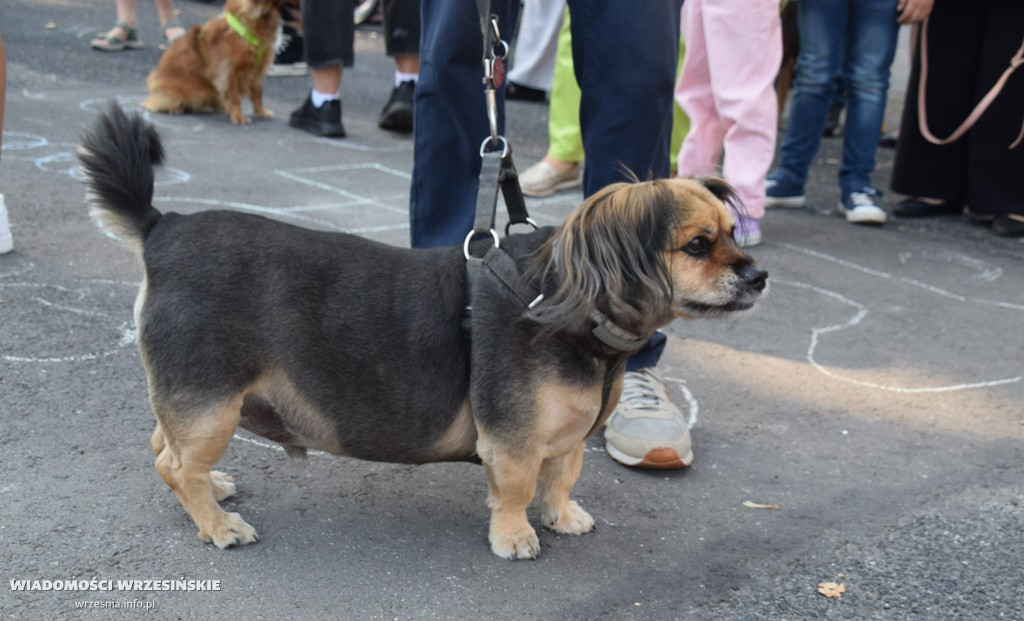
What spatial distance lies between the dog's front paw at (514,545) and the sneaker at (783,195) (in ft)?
14.2

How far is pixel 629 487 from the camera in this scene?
10.3 feet

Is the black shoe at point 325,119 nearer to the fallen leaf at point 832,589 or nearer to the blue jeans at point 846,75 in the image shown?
the blue jeans at point 846,75

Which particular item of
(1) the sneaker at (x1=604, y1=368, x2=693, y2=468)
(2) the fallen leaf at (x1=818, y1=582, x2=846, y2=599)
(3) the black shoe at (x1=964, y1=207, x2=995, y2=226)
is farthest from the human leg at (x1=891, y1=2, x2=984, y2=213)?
(2) the fallen leaf at (x1=818, y1=582, x2=846, y2=599)

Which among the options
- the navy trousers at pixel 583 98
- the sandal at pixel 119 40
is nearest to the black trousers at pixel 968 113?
the navy trousers at pixel 583 98

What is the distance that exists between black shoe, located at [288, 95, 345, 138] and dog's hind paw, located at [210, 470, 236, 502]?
4.66 m

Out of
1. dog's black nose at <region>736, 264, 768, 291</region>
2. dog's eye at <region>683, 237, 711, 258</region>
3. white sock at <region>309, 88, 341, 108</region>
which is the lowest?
white sock at <region>309, 88, 341, 108</region>

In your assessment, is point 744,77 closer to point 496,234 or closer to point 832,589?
point 496,234

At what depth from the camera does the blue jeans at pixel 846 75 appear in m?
5.99

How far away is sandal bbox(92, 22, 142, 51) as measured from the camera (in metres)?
9.64

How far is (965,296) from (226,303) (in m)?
3.85

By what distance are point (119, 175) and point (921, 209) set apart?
529 centimetres

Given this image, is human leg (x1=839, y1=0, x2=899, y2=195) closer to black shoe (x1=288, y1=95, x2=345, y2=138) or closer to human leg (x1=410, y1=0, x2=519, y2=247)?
black shoe (x1=288, y1=95, x2=345, y2=138)

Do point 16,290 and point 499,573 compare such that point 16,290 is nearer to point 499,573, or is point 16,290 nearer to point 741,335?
point 499,573

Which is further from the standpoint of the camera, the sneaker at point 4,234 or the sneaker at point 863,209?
the sneaker at point 863,209
